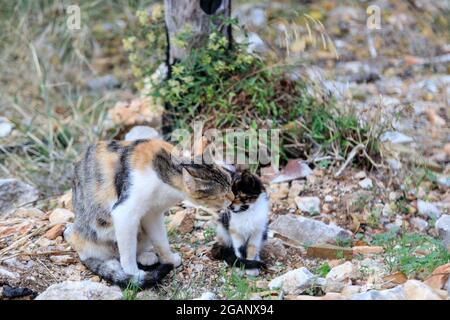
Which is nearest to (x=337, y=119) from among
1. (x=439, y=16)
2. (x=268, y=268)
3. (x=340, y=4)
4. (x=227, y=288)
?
(x=268, y=268)

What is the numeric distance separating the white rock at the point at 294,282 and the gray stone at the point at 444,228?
1146mm

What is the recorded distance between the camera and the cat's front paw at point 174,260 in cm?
486

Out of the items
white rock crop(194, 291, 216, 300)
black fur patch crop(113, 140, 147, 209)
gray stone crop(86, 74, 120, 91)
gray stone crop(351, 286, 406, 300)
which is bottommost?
gray stone crop(86, 74, 120, 91)

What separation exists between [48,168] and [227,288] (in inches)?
113

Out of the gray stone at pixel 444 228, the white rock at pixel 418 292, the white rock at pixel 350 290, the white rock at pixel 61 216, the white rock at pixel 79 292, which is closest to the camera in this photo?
the white rock at pixel 418 292

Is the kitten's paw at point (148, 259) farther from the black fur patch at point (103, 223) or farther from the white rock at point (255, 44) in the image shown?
the white rock at point (255, 44)

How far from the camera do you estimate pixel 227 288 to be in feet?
15.1

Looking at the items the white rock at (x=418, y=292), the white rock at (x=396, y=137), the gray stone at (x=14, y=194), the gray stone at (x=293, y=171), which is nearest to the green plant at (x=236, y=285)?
the white rock at (x=418, y=292)

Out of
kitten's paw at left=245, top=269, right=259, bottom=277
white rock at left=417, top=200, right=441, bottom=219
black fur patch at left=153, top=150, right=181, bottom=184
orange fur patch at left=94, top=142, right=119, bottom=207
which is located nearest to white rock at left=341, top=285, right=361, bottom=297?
kitten's paw at left=245, top=269, right=259, bottom=277

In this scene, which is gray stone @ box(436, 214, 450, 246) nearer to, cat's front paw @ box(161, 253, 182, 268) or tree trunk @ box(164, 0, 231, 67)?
cat's front paw @ box(161, 253, 182, 268)

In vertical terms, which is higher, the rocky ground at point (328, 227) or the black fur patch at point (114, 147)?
the black fur patch at point (114, 147)

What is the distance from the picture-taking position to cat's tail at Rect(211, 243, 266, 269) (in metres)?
4.80

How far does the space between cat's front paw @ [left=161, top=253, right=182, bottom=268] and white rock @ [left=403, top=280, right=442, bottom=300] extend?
1.53 meters

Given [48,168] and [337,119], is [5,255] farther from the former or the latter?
[337,119]
